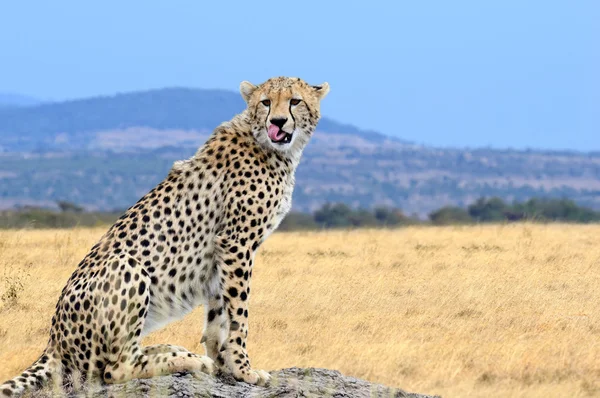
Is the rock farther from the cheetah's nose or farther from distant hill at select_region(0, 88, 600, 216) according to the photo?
distant hill at select_region(0, 88, 600, 216)

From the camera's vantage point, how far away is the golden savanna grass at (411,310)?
7.05 m

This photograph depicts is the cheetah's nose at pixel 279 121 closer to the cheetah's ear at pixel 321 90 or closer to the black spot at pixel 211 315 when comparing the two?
the cheetah's ear at pixel 321 90

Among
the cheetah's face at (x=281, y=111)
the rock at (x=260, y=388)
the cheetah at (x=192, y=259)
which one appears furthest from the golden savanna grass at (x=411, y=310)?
the cheetah's face at (x=281, y=111)

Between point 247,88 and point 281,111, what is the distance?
339mm

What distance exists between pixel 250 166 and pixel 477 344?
2815mm

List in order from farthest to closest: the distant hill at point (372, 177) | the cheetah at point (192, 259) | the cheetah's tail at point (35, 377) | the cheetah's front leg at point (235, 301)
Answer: the distant hill at point (372, 177) → the cheetah's front leg at point (235, 301) → the cheetah at point (192, 259) → the cheetah's tail at point (35, 377)

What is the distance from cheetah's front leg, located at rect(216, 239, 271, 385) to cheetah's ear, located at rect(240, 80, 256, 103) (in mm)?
936

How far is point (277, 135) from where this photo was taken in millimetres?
5930

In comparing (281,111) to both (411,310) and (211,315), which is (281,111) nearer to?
(211,315)

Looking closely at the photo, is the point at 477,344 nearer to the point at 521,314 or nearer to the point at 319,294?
the point at 521,314

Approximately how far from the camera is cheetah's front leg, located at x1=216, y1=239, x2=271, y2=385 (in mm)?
5738

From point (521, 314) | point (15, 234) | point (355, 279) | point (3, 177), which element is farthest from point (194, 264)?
point (3, 177)

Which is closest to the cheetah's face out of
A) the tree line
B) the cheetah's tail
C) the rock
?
the rock

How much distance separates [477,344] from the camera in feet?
25.8
